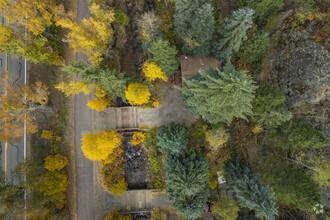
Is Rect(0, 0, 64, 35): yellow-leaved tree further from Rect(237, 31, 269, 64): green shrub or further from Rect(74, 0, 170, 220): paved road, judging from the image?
Rect(237, 31, 269, 64): green shrub

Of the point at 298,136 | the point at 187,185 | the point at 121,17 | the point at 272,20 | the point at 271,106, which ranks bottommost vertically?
the point at 187,185

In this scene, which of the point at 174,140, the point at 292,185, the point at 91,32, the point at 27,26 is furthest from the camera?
the point at 91,32

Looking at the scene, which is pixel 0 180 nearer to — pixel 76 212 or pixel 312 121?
pixel 76 212

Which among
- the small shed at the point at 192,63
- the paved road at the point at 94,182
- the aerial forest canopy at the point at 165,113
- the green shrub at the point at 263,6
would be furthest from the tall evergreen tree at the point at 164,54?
A: the green shrub at the point at 263,6

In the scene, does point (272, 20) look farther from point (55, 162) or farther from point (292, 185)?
point (55, 162)

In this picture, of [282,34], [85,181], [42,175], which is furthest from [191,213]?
[282,34]

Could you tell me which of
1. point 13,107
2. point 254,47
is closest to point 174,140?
point 254,47

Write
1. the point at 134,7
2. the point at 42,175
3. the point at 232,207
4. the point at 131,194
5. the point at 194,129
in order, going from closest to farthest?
the point at 232,207 < the point at 42,175 < the point at 194,129 < the point at 131,194 < the point at 134,7
